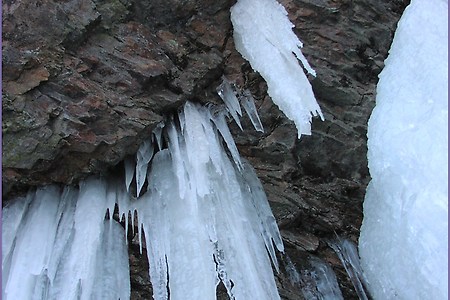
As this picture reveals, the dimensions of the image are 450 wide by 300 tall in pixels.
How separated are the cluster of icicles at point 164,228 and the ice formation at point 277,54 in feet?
1.35

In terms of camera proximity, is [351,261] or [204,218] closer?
[204,218]

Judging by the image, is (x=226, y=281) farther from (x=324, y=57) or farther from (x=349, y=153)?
(x=324, y=57)

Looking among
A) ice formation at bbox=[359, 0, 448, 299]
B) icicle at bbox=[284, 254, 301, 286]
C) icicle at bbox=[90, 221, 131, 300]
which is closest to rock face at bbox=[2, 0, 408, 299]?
icicle at bbox=[284, 254, 301, 286]

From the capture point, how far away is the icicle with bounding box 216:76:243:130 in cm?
338

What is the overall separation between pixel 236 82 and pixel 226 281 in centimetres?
129

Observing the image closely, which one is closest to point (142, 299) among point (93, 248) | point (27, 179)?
point (93, 248)

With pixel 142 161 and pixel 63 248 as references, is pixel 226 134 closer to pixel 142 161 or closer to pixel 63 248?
pixel 142 161

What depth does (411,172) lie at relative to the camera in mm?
2639

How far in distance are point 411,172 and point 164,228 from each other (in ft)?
3.98

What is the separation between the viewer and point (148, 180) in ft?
10.3

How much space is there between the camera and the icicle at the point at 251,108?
3430 mm

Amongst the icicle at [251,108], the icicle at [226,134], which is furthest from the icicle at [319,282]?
the icicle at [251,108]

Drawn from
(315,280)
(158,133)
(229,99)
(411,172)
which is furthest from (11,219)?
(411,172)

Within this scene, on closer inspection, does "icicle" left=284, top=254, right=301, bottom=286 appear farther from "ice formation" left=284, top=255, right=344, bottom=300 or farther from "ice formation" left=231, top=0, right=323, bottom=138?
"ice formation" left=231, top=0, right=323, bottom=138
